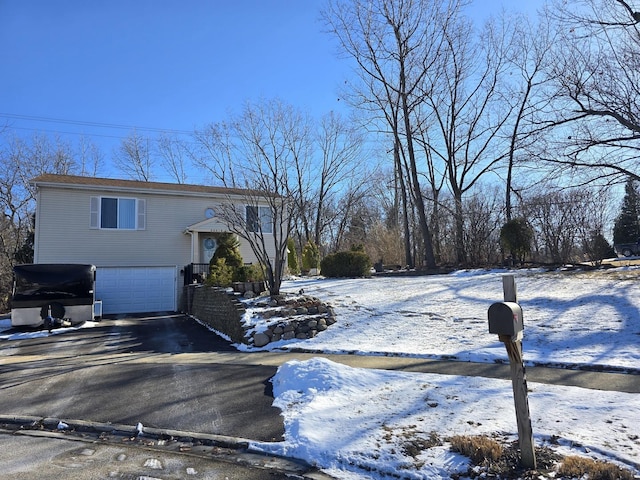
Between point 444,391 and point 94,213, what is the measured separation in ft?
58.0

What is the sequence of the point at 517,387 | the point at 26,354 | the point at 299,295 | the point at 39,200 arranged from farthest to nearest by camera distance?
the point at 39,200 → the point at 299,295 → the point at 26,354 → the point at 517,387

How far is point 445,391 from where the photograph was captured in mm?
5070

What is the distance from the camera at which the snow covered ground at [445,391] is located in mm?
3574

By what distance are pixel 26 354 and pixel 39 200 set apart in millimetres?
10775

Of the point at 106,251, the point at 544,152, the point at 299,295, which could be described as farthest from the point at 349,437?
the point at 106,251

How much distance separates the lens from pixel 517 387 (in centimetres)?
325

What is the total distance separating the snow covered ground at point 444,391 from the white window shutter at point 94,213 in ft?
39.3

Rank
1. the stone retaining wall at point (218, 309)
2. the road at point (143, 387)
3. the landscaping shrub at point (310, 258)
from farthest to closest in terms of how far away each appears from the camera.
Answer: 1. the landscaping shrub at point (310, 258)
2. the stone retaining wall at point (218, 309)
3. the road at point (143, 387)

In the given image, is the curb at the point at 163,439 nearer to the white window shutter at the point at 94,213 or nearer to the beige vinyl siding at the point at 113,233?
the beige vinyl siding at the point at 113,233

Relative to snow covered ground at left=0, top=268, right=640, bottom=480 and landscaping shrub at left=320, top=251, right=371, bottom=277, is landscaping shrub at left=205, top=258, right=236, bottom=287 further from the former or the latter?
landscaping shrub at left=320, top=251, right=371, bottom=277

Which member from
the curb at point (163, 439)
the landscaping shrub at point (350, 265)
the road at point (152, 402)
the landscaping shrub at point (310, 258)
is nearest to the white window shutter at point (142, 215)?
the landscaping shrub at point (350, 265)

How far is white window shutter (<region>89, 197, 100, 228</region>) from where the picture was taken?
18.3 m

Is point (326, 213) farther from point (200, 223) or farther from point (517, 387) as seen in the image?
point (517, 387)

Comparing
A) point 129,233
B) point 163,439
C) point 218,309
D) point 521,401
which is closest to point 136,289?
point 129,233
